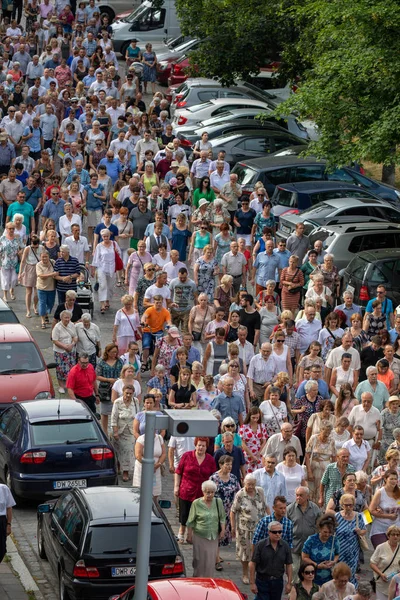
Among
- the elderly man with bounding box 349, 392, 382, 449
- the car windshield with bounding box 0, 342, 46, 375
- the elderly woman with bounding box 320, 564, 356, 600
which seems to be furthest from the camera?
the car windshield with bounding box 0, 342, 46, 375

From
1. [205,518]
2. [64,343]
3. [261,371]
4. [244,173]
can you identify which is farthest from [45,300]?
[205,518]

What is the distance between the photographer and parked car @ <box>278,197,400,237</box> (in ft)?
89.7

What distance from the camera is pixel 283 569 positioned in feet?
46.6

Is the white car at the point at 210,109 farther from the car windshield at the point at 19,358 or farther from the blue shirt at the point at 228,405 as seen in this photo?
the blue shirt at the point at 228,405

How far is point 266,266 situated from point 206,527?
9.43 m

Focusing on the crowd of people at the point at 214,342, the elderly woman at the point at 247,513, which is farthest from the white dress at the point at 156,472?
the elderly woman at the point at 247,513

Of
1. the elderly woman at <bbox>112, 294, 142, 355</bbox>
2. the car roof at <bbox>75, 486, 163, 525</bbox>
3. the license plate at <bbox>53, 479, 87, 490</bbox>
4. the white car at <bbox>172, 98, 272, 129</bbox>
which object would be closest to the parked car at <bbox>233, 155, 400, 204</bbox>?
the white car at <bbox>172, 98, 272, 129</bbox>

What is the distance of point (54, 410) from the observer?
17.5m

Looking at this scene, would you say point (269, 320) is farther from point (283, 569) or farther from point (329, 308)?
point (283, 569)

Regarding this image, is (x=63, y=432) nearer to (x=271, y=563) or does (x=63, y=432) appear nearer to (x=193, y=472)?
(x=193, y=472)

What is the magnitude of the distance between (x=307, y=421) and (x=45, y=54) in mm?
23224

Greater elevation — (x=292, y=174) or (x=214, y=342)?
(x=214, y=342)

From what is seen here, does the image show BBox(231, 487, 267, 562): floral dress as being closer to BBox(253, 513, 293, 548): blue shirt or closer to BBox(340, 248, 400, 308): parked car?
BBox(253, 513, 293, 548): blue shirt

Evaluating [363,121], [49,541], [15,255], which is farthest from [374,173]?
[49,541]
